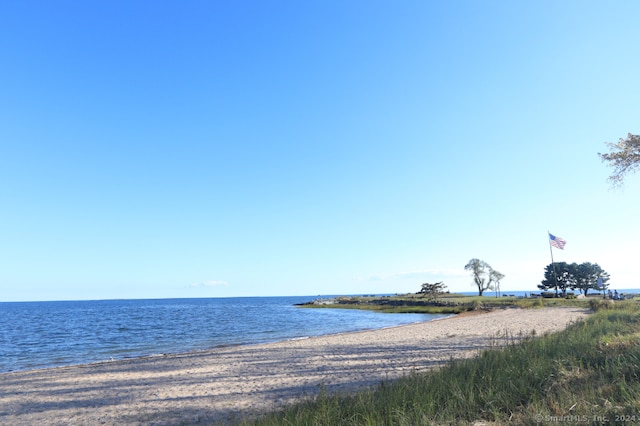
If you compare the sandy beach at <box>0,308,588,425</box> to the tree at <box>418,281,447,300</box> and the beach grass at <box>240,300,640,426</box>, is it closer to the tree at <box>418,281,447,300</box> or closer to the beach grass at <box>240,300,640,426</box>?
the beach grass at <box>240,300,640,426</box>

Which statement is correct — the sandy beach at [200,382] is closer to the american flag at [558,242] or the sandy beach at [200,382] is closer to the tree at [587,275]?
the american flag at [558,242]

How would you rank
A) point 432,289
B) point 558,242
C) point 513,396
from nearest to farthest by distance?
point 513,396 → point 558,242 → point 432,289

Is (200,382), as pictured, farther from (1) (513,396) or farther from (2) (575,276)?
(2) (575,276)

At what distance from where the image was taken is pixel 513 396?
684 centimetres

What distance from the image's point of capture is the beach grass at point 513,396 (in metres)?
5.62

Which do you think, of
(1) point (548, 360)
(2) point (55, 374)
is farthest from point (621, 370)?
(2) point (55, 374)

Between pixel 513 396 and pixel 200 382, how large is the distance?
13.3 metres

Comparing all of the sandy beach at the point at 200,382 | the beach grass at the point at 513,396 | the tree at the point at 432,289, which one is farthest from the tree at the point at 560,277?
the beach grass at the point at 513,396

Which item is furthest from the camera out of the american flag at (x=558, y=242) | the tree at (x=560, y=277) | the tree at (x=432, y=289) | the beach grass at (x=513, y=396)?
the tree at (x=560, y=277)

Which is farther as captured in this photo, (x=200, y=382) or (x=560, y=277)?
(x=560, y=277)

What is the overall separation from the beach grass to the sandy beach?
67.1 inches

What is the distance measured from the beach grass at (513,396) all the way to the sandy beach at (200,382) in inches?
67.1

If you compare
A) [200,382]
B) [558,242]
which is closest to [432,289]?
[558,242]

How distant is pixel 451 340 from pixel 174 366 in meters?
17.9
